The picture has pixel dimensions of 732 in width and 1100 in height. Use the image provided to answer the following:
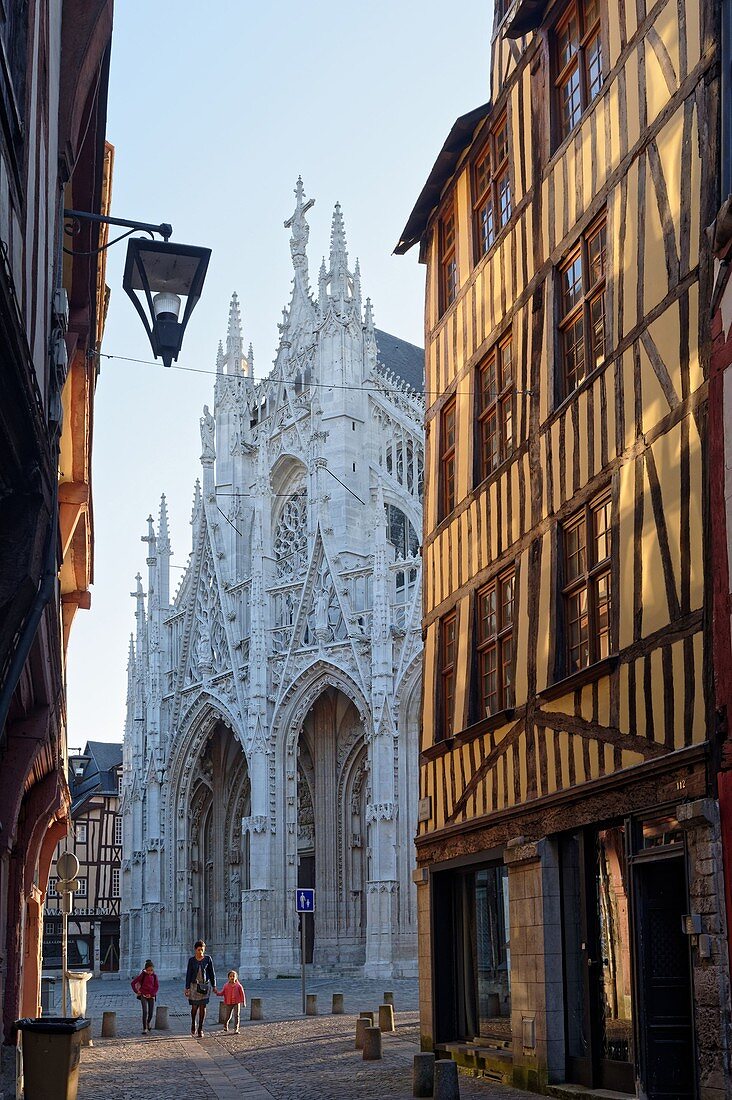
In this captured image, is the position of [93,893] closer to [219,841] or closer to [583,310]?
[219,841]

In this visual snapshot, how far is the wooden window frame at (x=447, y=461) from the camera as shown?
15.5 m

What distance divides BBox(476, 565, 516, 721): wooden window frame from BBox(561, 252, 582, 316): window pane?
8.24ft

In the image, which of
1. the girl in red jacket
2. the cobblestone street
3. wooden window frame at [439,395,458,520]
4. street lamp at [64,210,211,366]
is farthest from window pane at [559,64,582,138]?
the girl in red jacket

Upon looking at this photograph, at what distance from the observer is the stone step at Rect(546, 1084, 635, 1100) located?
9.75m

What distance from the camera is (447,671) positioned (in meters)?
15.3

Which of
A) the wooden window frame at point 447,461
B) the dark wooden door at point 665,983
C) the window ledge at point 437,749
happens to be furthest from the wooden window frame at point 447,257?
the dark wooden door at point 665,983

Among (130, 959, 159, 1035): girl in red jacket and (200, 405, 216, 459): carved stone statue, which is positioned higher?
(200, 405, 216, 459): carved stone statue

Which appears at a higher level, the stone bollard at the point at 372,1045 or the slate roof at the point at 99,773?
the slate roof at the point at 99,773

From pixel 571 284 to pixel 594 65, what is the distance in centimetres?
185

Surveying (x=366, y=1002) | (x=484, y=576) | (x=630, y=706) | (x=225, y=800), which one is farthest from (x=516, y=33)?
(x=225, y=800)

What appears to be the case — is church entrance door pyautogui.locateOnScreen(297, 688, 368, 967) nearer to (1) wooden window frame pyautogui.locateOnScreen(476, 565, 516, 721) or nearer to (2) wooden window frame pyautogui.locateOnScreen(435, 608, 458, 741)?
(2) wooden window frame pyautogui.locateOnScreen(435, 608, 458, 741)

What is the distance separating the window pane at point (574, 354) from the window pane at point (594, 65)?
6.33 feet

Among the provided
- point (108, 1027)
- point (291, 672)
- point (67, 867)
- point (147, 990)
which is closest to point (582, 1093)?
point (67, 867)

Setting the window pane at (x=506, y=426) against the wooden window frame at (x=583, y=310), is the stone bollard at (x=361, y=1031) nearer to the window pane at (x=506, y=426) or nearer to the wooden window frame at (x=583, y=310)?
the window pane at (x=506, y=426)
